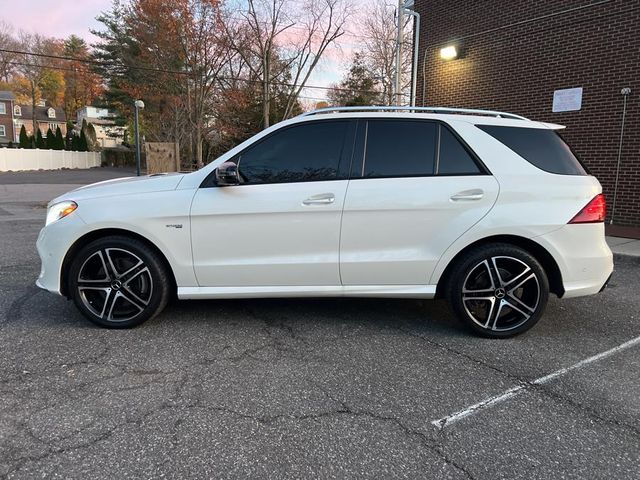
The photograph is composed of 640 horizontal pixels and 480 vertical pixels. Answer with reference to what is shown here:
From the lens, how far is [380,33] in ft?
107

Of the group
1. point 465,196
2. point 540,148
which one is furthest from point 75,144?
point 540,148

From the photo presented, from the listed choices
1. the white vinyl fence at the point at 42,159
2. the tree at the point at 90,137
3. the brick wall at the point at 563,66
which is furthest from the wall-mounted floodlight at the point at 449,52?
the tree at the point at 90,137

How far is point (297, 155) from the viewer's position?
3.79 meters

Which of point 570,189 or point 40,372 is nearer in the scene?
point 40,372

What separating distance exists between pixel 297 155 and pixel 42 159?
4694cm

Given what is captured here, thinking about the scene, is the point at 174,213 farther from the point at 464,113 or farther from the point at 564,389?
the point at 564,389

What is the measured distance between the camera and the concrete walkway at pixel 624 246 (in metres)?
7.16

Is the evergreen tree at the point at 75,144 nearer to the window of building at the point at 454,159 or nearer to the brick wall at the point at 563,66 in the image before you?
the brick wall at the point at 563,66

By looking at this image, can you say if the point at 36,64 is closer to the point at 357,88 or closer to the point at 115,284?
the point at 357,88

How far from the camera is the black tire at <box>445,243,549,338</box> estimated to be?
12.1ft

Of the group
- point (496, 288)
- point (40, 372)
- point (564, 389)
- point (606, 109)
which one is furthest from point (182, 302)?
point (606, 109)

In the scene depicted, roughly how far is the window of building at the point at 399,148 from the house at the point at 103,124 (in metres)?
48.7

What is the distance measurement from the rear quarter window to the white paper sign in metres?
6.98

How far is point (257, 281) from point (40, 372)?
5.26ft
